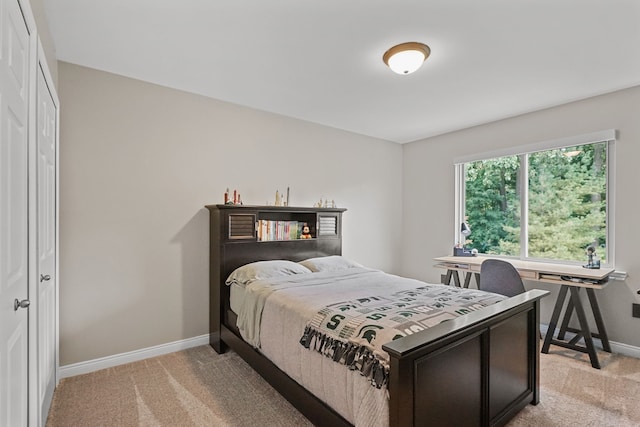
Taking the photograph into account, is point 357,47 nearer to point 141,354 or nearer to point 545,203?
point 545,203

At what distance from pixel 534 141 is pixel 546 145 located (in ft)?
0.47

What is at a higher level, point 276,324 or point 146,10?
point 146,10

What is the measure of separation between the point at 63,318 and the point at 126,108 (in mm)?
1767

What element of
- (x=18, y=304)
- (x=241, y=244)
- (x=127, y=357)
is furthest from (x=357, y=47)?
(x=127, y=357)

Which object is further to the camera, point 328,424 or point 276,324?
point 276,324

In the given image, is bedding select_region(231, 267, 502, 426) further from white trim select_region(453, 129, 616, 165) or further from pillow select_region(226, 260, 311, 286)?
white trim select_region(453, 129, 616, 165)

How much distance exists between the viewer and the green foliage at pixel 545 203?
3291 millimetres

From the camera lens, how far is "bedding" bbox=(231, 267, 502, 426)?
1.47 metres

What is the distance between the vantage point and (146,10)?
6.27 feet

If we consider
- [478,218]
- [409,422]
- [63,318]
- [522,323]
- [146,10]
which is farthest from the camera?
[478,218]

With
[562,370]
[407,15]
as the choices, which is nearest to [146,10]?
[407,15]

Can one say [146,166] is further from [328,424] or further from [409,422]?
[409,422]

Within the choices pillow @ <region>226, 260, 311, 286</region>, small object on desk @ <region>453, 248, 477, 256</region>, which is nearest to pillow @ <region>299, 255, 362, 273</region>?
pillow @ <region>226, 260, 311, 286</region>

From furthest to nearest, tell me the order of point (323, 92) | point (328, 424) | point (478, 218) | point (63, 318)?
point (478, 218), point (323, 92), point (63, 318), point (328, 424)
